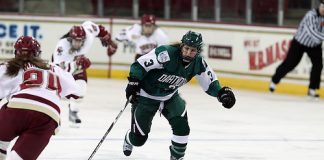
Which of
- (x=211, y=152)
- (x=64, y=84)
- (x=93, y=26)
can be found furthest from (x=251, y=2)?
(x=64, y=84)

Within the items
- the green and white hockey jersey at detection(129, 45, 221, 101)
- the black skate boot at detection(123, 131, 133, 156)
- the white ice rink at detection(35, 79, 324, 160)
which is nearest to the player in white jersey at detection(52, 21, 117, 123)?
the white ice rink at detection(35, 79, 324, 160)

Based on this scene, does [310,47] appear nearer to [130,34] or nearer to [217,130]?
[130,34]

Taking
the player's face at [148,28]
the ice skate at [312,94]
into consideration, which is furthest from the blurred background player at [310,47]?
the player's face at [148,28]

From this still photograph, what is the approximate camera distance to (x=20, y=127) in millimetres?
4738

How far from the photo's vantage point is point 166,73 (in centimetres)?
612

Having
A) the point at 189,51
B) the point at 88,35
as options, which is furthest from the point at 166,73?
the point at 88,35

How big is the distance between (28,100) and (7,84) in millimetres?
180

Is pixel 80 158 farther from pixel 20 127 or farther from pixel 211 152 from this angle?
pixel 20 127

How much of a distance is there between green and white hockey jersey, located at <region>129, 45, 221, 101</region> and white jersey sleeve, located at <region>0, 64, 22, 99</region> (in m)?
1.33

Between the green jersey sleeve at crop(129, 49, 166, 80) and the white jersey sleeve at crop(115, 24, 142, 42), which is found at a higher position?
the green jersey sleeve at crop(129, 49, 166, 80)

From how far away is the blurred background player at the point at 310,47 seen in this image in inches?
443

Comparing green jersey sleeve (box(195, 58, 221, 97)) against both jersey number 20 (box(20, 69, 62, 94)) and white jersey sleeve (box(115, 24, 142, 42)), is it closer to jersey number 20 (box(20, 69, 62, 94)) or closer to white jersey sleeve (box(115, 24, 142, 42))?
jersey number 20 (box(20, 69, 62, 94))

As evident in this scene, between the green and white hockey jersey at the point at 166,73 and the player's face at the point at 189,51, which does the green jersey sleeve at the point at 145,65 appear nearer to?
the green and white hockey jersey at the point at 166,73

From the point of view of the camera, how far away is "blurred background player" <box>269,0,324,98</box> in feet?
36.9
